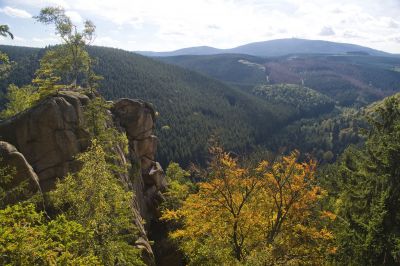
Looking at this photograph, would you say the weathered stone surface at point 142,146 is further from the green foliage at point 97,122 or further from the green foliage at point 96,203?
the green foliage at point 96,203

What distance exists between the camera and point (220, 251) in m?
28.2

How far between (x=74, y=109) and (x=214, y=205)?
14801mm

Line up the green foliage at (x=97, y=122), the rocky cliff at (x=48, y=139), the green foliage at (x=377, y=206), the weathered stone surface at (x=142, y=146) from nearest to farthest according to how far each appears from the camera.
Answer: the green foliage at (x=377, y=206), the rocky cliff at (x=48, y=139), the green foliage at (x=97, y=122), the weathered stone surface at (x=142, y=146)

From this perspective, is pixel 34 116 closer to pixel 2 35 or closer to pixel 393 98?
pixel 2 35

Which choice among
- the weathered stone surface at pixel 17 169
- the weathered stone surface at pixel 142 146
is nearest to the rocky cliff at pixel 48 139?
the weathered stone surface at pixel 17 169

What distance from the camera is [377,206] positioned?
26234 millimetres

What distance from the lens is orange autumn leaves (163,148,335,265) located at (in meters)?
29.6

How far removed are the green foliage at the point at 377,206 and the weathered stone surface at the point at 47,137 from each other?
22842 millimetres

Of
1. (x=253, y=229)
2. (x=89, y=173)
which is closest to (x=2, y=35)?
(x=89, y=173)

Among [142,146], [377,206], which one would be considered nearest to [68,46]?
[142,146]

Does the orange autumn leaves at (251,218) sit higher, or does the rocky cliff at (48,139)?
the rocky cliff at (48,139)

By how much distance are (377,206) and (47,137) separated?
25856 millimetres

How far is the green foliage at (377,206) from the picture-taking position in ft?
86.2

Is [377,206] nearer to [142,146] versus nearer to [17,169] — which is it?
[17,169]
